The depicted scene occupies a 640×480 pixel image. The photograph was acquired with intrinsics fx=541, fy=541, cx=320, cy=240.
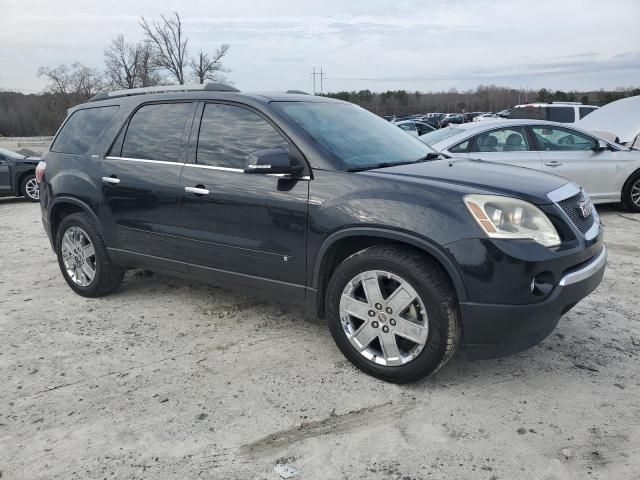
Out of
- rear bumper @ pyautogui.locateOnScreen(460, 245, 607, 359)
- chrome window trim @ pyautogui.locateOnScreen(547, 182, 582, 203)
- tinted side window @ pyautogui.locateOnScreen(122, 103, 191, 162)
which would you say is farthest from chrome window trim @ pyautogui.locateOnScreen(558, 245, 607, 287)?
tinted side window @ pyautogui.locateOnScreen(122, 103, 191, 162)

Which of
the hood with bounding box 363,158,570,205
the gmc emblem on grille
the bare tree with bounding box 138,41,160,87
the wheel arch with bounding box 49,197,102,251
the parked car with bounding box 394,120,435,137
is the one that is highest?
the bare tree with bounding box 138,41,160,87

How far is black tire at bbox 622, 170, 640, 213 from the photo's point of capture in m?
8.34

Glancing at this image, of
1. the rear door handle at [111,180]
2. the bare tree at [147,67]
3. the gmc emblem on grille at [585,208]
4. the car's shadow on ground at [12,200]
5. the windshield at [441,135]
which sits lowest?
the car's shadow on ground at [12,200]

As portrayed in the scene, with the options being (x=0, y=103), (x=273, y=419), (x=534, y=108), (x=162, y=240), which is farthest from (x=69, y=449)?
(x=0, y=103)

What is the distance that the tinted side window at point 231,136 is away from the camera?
3705mm

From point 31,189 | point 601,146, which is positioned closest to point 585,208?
point 601,146

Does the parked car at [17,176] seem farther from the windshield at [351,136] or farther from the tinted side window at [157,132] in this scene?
the windshield at [351,136]

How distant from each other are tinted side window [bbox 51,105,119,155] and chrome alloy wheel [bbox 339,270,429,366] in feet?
9.30

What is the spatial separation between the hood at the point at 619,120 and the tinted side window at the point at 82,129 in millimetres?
8796

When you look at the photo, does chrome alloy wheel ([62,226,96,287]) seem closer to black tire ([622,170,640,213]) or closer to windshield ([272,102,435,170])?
windshield ([272,102,435,170])

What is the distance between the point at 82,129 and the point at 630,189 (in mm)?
7785

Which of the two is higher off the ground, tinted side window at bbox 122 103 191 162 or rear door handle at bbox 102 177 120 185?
tinted side window at bbox 122 103 191 162

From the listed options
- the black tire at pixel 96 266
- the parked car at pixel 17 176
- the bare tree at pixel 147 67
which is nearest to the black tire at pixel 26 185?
the parked car at pixel 17 176

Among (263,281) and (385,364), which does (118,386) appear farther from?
(385,364)
